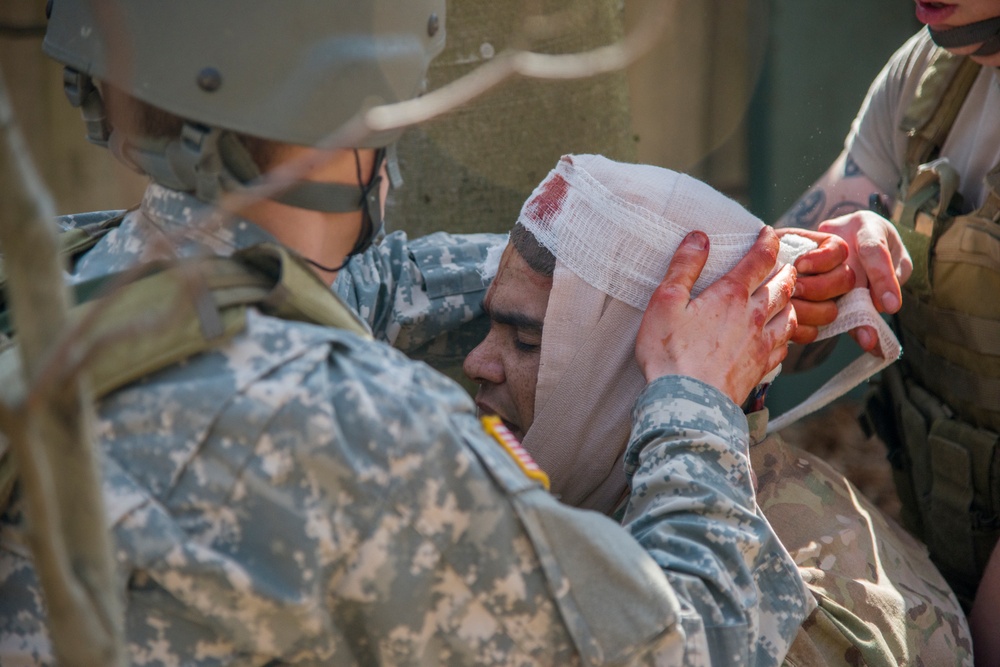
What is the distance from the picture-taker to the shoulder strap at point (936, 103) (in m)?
3.03

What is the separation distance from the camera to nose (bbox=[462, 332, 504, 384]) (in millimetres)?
2436

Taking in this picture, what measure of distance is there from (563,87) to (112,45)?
175 cm

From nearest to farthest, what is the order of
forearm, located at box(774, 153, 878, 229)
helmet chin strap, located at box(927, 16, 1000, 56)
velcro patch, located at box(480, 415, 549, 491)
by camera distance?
velcro patch, located at box(480, 415, 549, 491) → helmet chin strap, located at box(927, 16, 1000, 56) → forearm, located at box(774, 153, 878, 229)

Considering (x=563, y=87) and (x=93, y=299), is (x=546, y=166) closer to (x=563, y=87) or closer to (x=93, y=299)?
(x=563, y=87)

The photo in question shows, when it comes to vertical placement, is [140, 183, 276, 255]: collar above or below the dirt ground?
above

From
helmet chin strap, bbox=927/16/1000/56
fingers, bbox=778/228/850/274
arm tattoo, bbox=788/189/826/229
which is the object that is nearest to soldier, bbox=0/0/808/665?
fingers, bbox=778/228/850/274

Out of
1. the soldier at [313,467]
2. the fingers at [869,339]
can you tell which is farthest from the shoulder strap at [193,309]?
the fingers at [869,339]

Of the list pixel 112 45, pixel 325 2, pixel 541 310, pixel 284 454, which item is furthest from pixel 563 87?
pixel 284 454

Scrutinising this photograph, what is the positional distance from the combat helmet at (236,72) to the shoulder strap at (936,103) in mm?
2004

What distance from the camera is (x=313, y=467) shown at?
1.40m

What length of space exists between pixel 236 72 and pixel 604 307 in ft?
3.44

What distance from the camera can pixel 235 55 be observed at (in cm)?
164

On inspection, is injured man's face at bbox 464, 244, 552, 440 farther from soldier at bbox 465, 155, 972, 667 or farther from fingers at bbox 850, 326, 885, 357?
fingers at bbox 850, 326, 885, 357

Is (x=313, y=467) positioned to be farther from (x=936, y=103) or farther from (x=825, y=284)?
(x=936, y=103)
